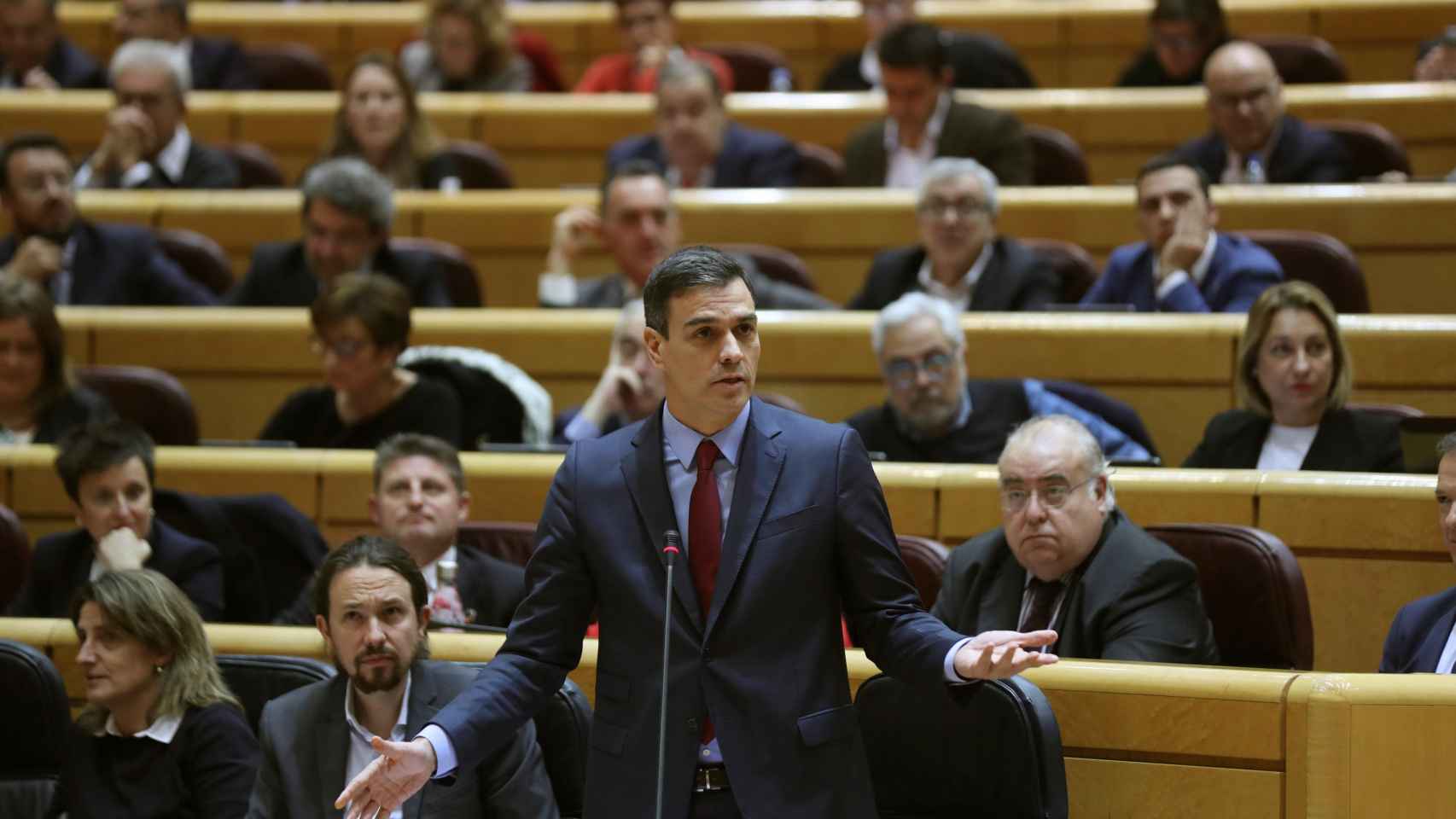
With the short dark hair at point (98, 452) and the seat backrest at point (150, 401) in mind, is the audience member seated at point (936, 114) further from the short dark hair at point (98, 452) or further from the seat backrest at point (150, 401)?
the short dark hair at point (98, 452)

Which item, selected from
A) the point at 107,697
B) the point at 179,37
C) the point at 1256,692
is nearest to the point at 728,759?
the point at 1256,692

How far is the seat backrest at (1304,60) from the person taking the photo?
445 centimetres

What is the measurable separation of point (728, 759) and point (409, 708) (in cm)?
57

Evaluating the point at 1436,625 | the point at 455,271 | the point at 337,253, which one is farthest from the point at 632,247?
the point at 1436,625

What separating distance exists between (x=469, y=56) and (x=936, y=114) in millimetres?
1364

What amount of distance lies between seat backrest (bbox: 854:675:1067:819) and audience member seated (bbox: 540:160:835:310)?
5.35 feet

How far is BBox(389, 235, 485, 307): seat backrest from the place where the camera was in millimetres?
3756

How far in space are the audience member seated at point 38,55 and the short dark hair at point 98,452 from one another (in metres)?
2.57

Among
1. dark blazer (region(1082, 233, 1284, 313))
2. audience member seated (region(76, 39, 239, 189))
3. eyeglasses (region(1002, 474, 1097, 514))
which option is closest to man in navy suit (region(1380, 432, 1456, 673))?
eyeglasses (region(1002, 474, 1097, 514))

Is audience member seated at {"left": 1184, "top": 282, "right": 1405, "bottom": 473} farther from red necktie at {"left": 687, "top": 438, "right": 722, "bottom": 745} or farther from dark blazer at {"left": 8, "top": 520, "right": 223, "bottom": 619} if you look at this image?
A: dark blazer at {"left": 8, "top": 520, "right": 223, "bottom": 619}

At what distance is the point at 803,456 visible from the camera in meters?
1.60

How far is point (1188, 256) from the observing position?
10.8 feet

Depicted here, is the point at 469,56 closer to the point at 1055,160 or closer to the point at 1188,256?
the point at 1055,160

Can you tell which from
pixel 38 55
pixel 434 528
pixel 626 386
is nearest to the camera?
pixel 434 528
